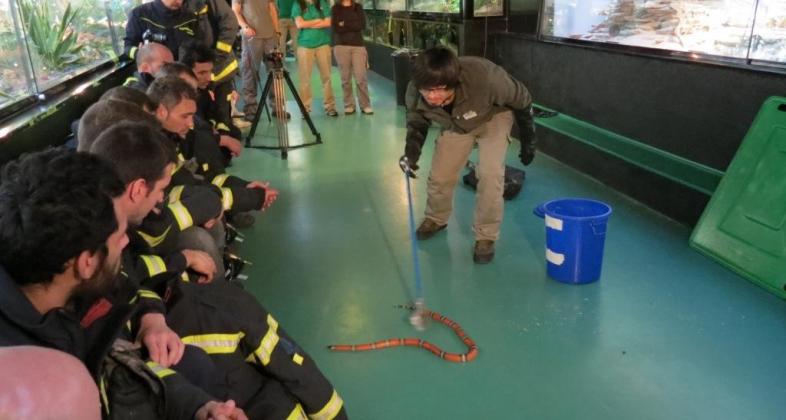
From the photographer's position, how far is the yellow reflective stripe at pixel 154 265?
205cm

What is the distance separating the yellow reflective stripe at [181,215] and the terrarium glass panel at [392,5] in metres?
7.42

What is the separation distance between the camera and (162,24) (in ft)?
15.7

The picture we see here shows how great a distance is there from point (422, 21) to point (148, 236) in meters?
6.63

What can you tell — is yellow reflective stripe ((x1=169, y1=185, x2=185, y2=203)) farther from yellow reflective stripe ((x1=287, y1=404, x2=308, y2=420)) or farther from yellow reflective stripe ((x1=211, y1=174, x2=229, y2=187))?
yellow reflective stripe ((x1=287, y1=404, x2=308, y2=420))

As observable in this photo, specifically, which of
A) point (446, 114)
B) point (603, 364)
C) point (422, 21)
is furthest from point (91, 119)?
point (422, 21)

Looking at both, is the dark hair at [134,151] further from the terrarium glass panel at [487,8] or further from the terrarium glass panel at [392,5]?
the terrarium glass panel at [392,5]

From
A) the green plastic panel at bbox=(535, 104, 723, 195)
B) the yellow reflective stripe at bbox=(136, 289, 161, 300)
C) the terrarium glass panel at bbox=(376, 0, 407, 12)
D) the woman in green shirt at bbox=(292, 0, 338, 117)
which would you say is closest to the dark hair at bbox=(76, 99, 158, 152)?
the yellow reflective stripe at bbox=(136, 289, 161, 300)

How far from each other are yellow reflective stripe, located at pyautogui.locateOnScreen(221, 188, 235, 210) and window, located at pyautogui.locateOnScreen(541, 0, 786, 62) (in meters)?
2.85

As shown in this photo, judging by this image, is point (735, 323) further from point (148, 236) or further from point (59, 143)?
point (59, 143)

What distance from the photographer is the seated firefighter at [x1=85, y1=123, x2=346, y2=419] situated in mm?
1698

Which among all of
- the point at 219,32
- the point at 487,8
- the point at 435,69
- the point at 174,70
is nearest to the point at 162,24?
the point at 219,32

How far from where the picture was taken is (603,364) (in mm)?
2539

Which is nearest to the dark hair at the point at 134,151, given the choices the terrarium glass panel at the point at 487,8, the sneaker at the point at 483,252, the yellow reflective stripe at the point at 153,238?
the yellow reflective stripe at the point at 153,238

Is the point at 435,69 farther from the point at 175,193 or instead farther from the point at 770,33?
the point at 770,33
